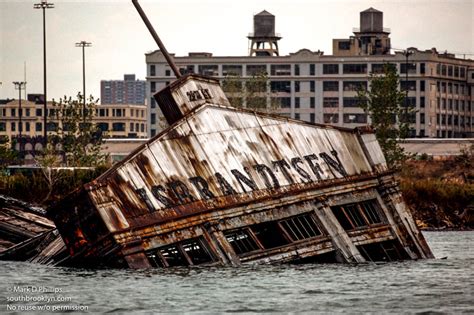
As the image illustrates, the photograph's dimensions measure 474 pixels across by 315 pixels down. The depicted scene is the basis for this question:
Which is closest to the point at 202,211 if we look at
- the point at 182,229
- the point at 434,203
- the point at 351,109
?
the point at 182,229

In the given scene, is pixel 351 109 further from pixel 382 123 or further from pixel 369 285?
pixel 369 285

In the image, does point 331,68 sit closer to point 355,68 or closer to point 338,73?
point 338,73

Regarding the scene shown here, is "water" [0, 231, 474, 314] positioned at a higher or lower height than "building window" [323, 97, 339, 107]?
lower

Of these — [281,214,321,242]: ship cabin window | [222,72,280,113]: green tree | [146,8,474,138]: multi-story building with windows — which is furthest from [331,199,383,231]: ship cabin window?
[146,8,474,138]: multi-story building with windows

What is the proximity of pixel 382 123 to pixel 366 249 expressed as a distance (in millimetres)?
51236

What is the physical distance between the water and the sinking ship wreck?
0.61 m

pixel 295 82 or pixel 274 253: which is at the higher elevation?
pixel 295 82

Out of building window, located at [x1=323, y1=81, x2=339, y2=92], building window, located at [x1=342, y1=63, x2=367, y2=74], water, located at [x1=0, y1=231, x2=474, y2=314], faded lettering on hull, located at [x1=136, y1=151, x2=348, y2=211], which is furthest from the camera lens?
building window, located at [x1=323, y1=81, x2=339, y2=92]

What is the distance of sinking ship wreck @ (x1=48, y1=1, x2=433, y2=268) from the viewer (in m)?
41.2

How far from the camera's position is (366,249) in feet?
150

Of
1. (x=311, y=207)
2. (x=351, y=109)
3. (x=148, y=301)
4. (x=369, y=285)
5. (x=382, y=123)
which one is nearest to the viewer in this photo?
(x=148, y=301)

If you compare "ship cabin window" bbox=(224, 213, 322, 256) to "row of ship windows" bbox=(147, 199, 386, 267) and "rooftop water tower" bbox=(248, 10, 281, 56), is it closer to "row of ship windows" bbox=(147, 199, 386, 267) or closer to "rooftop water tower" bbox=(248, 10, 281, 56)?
"row of ship windows" bbox=(147, 199, 386, 267)

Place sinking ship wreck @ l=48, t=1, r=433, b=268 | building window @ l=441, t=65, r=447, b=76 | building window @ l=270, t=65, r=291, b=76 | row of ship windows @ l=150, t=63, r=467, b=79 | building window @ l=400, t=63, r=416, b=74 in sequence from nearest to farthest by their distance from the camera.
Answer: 1. sinking ship wreck @ l=48, t=1, r=433, b=268
2. building window @ l=400, t=63, r=416, b=74
3. row of ship windows @ l=150, t=63, r=467, b=79
4. building window @ l=270, t=65, r=291, b=76
5. building window @ l=441, t=65, r=447, b=76

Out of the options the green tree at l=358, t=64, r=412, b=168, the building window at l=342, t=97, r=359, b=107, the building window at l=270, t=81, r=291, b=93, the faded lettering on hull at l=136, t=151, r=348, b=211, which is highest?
the building window at l=270, t=81, r=291, b=93
